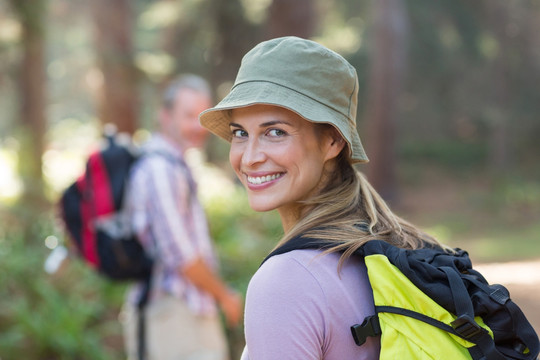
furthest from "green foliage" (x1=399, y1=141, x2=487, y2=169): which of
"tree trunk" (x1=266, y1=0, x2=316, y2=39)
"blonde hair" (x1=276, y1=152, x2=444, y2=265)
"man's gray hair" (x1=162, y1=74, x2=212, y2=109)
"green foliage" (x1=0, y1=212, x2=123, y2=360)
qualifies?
"blonde hair" (x1=276, y1=152, x2=444, y2=265)

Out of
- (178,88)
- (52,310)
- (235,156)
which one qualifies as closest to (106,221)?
(178,88)

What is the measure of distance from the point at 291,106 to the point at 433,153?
2707 cm

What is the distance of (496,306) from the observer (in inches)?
62.9

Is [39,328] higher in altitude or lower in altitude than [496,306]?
lower

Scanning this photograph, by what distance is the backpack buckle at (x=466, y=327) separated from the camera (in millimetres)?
1532

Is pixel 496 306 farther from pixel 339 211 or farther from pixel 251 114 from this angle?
pixel 251 114

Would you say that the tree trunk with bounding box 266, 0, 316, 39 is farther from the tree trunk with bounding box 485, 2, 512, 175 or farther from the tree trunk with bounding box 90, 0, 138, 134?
the tree trunk with bounding box 485, 2, 512, 175

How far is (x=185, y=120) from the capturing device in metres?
4.27

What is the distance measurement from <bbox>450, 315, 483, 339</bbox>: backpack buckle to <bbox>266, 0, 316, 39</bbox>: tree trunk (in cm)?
904

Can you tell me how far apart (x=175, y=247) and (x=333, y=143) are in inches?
86.2

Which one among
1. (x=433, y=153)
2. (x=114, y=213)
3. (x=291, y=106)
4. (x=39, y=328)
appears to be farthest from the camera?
(x=433, y=153)

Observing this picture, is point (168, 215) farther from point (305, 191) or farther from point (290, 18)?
point (290, 18)

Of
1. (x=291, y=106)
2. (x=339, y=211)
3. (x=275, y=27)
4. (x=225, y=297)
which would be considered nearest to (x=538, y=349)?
(x=339, y=211)

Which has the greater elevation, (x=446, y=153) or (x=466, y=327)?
(x=466, y=327)
